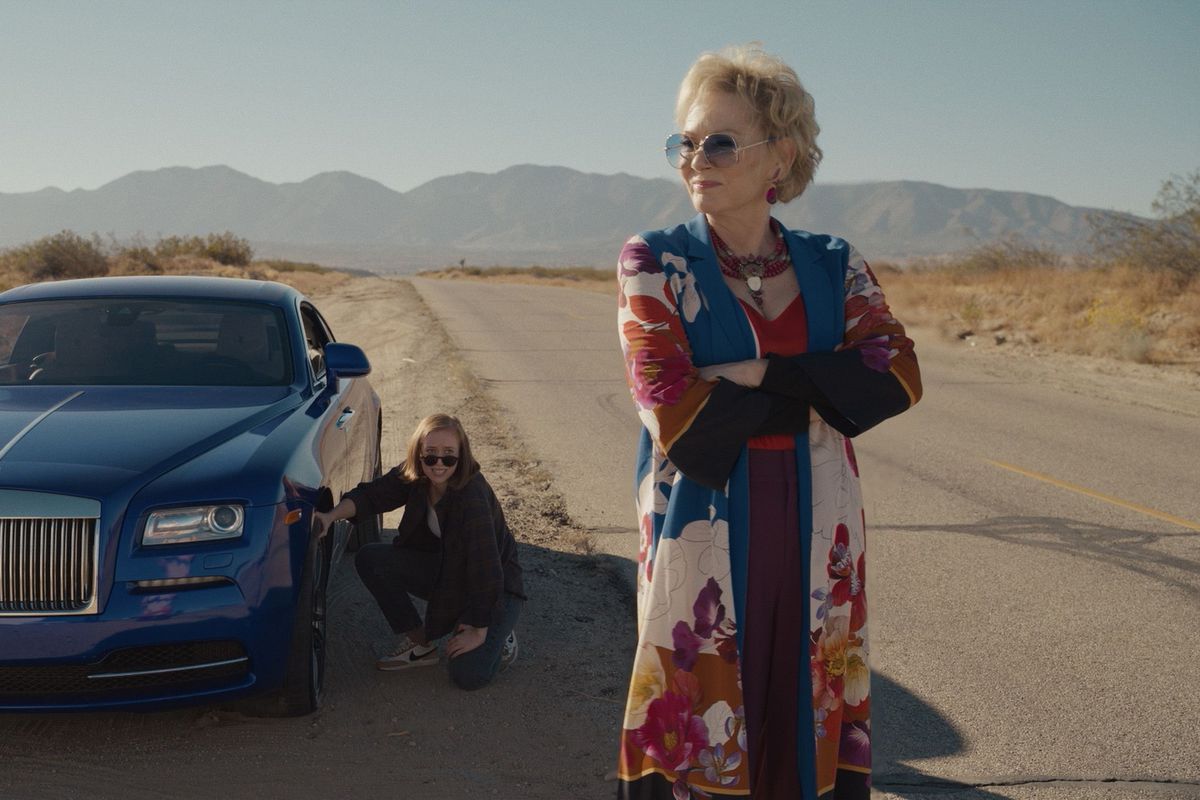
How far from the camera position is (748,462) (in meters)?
2.69

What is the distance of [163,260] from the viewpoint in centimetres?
4322

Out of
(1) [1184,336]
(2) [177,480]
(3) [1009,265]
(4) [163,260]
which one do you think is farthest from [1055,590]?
(4) [163,260]

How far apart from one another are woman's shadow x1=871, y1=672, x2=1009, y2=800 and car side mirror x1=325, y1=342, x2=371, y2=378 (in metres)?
2.74

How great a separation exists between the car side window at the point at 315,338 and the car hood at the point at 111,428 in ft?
1.81

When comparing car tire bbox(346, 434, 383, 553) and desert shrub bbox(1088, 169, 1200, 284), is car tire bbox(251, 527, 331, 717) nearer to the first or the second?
car tire bbox(346, 434, 383, 553)

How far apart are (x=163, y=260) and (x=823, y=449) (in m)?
44.1

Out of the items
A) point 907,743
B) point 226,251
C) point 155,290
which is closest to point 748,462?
point 907,743

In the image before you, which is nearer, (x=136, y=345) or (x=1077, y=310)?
(x=136, y=345)

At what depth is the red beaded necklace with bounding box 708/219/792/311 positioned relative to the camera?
2811 millimetres

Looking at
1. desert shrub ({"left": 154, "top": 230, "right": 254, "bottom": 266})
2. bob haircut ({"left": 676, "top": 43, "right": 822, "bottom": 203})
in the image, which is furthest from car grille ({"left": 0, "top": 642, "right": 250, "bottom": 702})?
desert shrub ({"left": 154, "top": 230, "right": 254, "bottom": 266})

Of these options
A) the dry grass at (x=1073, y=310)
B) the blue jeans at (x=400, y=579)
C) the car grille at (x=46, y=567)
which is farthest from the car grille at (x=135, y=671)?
the dry grass at (x=1073, y=310)

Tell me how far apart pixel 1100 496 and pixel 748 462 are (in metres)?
6.50

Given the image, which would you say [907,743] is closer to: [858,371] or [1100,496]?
[858,371]

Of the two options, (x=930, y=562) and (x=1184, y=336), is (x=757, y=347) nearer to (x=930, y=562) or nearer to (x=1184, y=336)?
(x=930, y=562)
